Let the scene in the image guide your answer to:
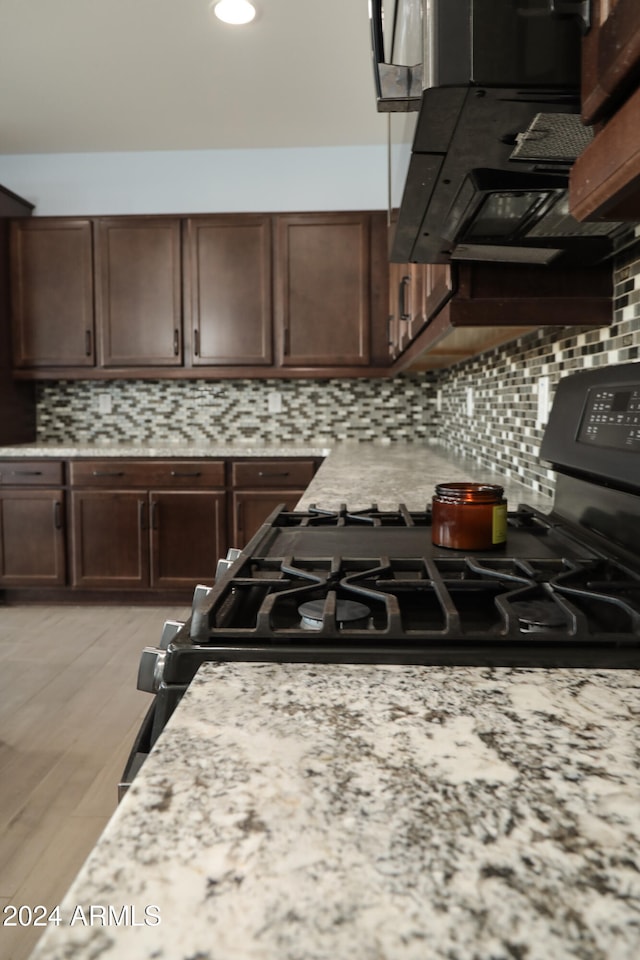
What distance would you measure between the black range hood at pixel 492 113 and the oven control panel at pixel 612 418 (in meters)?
0.30

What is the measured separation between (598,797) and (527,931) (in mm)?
130

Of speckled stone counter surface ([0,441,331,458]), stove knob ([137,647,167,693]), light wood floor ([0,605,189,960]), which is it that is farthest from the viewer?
speckled stone counter surface ([0,441,331,458])

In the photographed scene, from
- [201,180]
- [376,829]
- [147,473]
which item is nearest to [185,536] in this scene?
[147,473]

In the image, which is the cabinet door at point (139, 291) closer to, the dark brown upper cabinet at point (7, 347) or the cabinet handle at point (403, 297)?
the dark brown upper cabinet at point (7, 347)

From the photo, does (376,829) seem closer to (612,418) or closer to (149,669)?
(149,669)

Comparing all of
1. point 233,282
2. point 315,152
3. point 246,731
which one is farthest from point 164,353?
point 246,731

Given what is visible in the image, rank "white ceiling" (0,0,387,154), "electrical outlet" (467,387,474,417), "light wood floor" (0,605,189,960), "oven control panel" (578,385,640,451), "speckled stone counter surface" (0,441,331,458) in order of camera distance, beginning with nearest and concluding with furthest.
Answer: "oven control panel" (578,385,640,451) → "light wood floor" (0,605,189,960) → "white ceiling" (0,0,387,154) → "electrical outlet" (467,387,474,417) → "speckled stone counter surface" (0,441,331,458)

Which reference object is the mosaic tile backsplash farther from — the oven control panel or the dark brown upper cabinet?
the oven control panel

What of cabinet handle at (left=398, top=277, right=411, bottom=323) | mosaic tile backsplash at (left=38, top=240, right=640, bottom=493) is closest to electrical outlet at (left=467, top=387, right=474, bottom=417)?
cabinet handle at (left=398, top=277, right=411, bottom=323)

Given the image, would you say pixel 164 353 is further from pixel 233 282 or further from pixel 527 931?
pixel 527 931

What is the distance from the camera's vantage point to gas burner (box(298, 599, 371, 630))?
70 cm

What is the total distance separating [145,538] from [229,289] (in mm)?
1453

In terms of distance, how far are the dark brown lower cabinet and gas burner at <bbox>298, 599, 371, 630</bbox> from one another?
9.58ft

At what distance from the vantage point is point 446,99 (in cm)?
75
